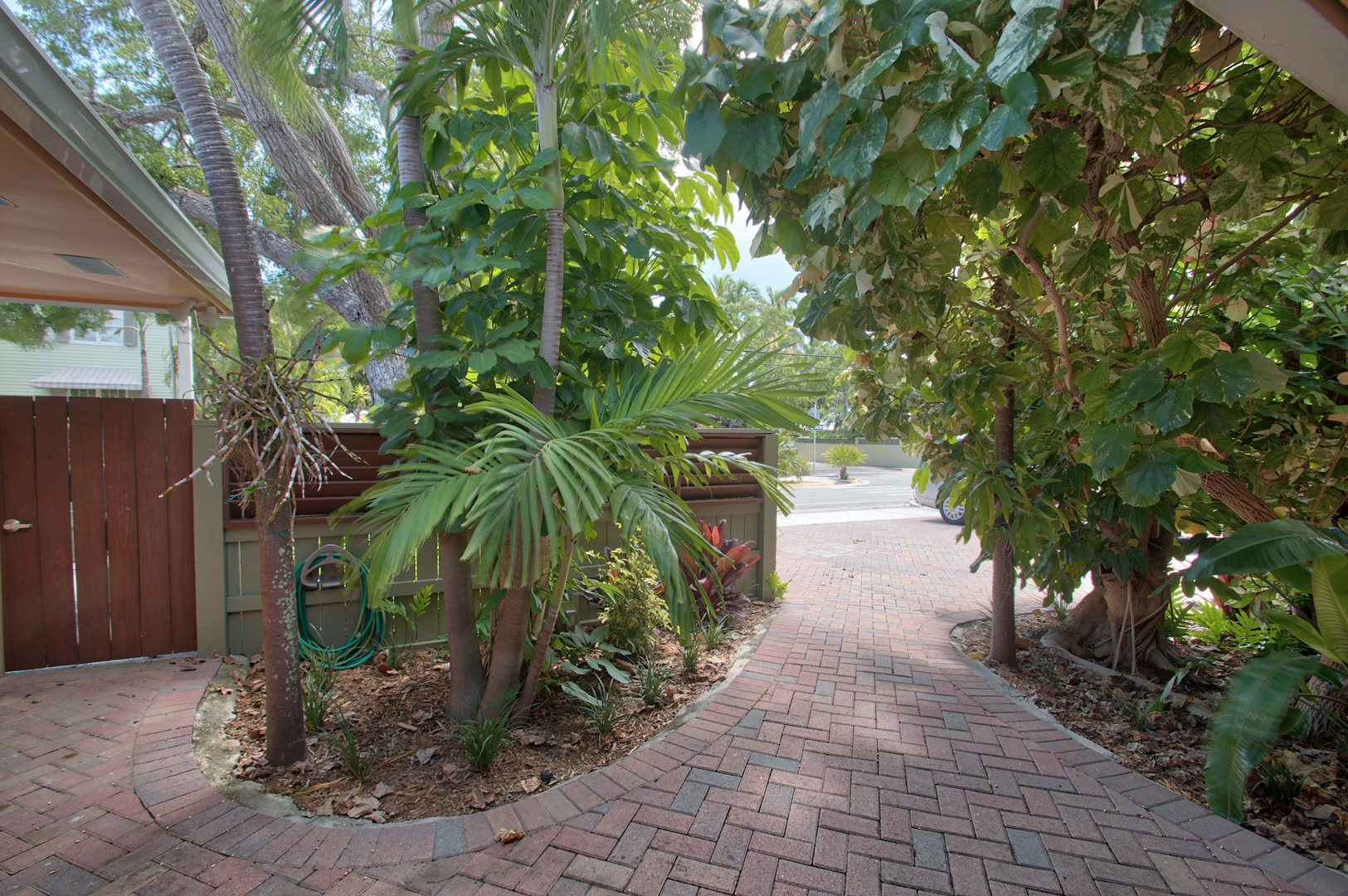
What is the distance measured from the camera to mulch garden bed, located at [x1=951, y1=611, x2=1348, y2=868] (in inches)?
80.2

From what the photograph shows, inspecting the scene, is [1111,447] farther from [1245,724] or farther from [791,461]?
[791,461]

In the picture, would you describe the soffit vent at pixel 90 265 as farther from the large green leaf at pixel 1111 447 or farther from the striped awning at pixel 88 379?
the striped awning at pixel 88 379

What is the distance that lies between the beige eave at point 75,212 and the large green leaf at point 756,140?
81.5 inches

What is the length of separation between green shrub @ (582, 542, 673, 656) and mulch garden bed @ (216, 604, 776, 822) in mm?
290

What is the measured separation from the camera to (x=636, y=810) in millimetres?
2072

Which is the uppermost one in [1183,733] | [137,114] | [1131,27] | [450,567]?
[137,114]

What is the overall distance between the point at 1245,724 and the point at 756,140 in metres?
1.87

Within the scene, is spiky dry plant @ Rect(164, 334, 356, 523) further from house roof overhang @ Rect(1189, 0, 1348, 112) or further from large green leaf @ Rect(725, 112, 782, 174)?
house roof overhang @ Rect(1189, 0, 1348, 112)

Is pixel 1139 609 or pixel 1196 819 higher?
pixel 1139 609

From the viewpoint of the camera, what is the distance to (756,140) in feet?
5.29

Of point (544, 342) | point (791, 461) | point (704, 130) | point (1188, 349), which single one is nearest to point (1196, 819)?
point (1188, 349)

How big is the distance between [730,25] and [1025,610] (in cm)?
512

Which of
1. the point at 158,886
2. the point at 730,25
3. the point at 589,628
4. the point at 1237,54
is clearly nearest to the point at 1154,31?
the point at 730,25

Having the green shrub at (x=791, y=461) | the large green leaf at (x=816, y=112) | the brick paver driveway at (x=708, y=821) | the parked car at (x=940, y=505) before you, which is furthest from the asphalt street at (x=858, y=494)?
the large green leaf at (x=816, y=112)
